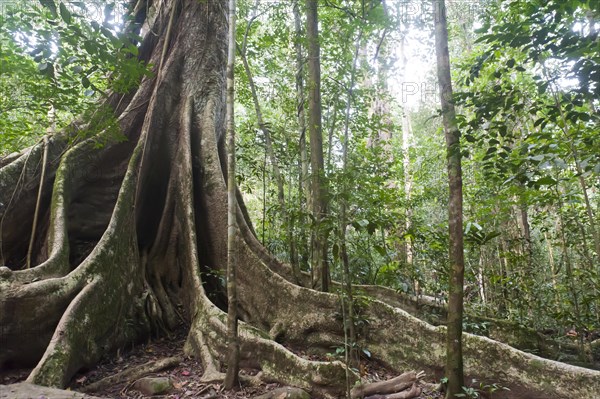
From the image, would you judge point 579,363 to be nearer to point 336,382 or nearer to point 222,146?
point 336,382

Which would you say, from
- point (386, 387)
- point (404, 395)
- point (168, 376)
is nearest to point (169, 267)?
point (168, 376)

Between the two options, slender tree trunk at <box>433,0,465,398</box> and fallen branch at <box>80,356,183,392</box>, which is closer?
slender tree trunk at <box>433,0,465,398</box>

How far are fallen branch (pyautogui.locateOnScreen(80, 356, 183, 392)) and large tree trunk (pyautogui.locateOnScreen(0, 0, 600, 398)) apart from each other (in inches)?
9.4

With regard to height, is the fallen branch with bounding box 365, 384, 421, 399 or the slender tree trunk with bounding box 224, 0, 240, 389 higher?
the slender tree trunk with bounding box 224, 0, 240, 389

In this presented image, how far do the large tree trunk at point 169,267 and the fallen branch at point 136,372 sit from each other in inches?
9.4

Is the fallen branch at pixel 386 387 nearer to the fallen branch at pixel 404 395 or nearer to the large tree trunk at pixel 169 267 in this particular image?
the fallen branch at pixel 404 395

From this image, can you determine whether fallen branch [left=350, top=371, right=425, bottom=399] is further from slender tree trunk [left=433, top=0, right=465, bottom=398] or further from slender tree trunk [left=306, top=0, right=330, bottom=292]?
slender tree trunk [left=306, top=0, right=330, bottom=292]

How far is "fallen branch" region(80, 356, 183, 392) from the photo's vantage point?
13.4 feet

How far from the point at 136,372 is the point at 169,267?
229 cm

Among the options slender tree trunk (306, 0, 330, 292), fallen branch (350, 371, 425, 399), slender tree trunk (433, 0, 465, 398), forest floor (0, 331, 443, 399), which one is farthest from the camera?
slender tree trunk (306, 0, 330, 292)

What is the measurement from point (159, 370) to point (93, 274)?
1.34m

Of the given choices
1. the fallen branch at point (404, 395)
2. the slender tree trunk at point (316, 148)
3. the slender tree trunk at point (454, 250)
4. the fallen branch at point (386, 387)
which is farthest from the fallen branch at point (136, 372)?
the slender tree trunk at point (454, 250)

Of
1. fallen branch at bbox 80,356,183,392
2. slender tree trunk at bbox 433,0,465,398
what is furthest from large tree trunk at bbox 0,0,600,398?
slender tree trunk at bbox 433,0,465,398

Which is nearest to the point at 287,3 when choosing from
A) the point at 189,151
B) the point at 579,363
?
the point at 189,151
